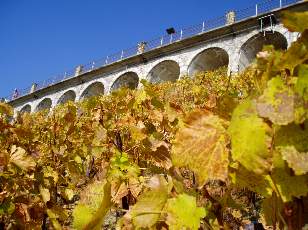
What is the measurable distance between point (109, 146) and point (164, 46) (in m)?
20.5

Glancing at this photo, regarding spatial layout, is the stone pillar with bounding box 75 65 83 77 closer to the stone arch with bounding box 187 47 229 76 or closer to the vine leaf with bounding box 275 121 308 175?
the stone arch with bounding box 187 47 229 76

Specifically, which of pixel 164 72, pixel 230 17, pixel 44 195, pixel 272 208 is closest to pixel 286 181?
pixel 272 208

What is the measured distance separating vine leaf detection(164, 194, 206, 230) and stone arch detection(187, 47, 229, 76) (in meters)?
21.4

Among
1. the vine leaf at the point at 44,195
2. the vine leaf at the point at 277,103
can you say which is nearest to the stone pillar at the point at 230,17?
the vine leaf at the point at 44,195

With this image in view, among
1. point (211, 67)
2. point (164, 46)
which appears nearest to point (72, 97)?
point (164, 46)

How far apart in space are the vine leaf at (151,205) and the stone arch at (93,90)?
27056 millimetres

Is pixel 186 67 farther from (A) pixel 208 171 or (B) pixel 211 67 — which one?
(A) pixel 208 171

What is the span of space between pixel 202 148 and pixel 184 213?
0.67 feet

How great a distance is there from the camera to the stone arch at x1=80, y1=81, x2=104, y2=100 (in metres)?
27.8

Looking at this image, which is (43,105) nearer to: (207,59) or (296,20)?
(207,59)

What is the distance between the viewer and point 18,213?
2.70 meters

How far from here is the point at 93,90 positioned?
28.2 metres

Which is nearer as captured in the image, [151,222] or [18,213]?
[151,222]

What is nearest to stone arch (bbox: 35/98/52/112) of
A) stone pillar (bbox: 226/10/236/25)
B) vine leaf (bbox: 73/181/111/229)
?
stone pillar (bbox: 226/10/236/25)
